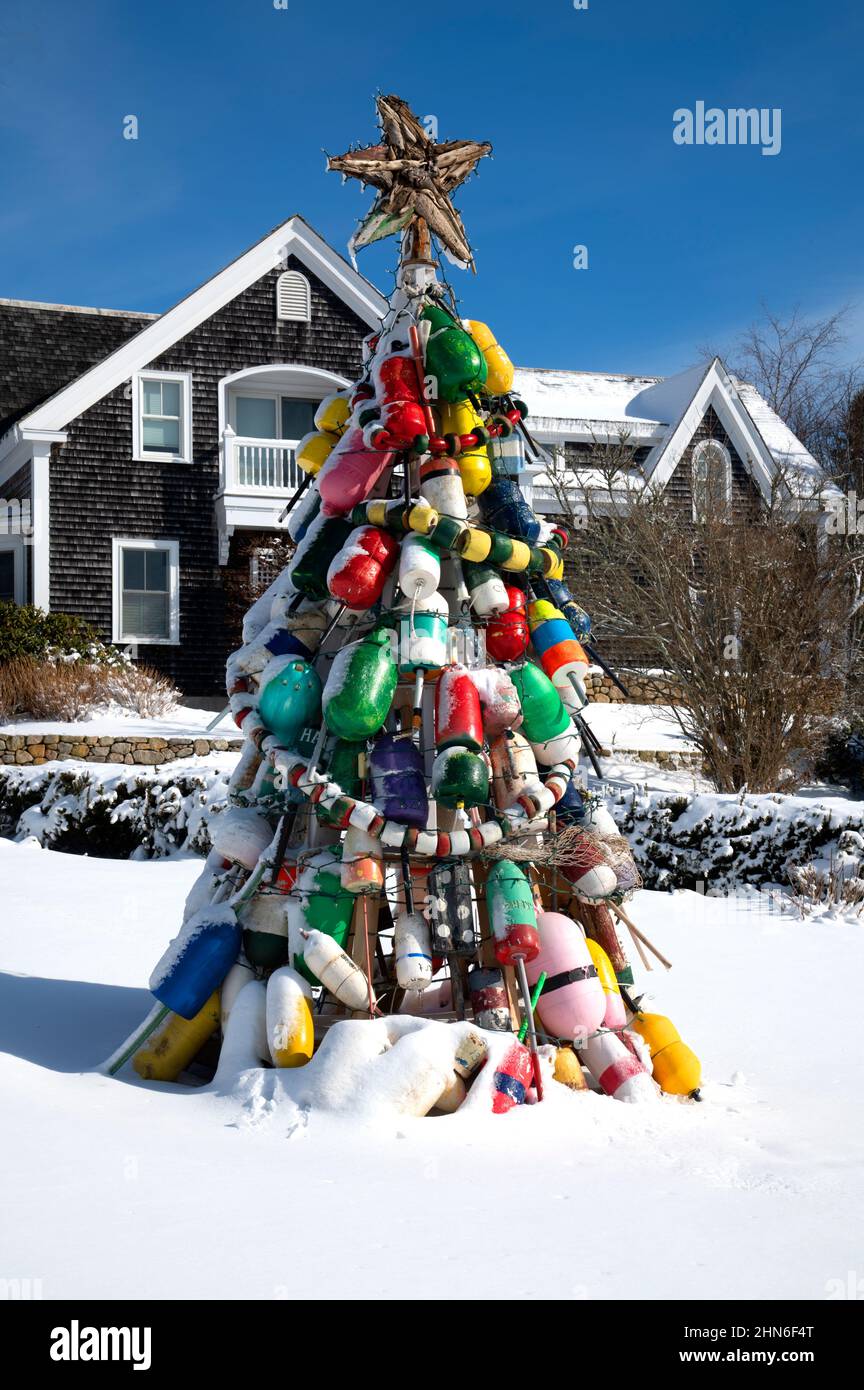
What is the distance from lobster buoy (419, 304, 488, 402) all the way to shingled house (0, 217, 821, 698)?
47.8ft

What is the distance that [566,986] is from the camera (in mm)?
4824

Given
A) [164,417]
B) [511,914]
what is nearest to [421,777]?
[511,914]

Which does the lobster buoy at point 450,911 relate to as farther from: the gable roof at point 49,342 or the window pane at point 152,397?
the gable roof at point 49,342

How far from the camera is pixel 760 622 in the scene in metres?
13.4

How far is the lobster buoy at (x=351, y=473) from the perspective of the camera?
5.31 meters

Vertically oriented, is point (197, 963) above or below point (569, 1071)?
above

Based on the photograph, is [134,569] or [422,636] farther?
[134,569]

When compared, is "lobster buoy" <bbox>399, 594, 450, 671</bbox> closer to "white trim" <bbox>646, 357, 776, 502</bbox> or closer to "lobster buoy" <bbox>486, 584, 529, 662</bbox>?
"lobster buoy" <bbox>486, 584, 529, 662</bbox>

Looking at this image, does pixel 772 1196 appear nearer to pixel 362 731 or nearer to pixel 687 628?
pixel 362 731

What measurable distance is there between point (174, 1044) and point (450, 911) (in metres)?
1.18

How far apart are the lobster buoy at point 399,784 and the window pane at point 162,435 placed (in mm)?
17030

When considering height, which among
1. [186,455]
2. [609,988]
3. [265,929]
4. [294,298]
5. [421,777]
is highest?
[294,298]

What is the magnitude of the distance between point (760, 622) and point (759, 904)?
4.55 metres

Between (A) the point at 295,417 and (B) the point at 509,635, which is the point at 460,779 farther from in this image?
(A) the point at 295,417
